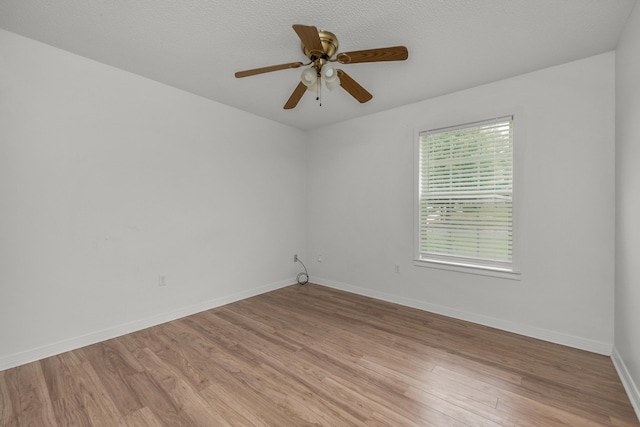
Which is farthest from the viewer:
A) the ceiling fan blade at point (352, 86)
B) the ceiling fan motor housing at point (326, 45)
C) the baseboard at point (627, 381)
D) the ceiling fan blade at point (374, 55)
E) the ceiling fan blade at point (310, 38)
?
the ceiling fan blade at point (352, 86)

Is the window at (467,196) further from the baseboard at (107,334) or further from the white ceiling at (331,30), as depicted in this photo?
the baseboard at (107,334)

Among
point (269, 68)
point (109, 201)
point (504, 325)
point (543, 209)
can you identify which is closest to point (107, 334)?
point (109, 201)

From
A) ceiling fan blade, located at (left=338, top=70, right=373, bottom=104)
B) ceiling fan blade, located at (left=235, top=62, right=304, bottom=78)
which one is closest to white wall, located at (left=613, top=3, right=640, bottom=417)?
ceiling fan blade, located at (left=338, top=70, right=373, bottom=104)

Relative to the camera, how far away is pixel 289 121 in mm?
4266

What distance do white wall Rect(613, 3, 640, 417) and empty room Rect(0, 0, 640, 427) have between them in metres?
0.03

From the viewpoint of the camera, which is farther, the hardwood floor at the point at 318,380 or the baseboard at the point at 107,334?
the baseboard at the point at 107,334

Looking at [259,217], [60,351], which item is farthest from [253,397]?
[259,217]

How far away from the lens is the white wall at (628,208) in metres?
1.79

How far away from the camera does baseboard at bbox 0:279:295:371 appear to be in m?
2.21

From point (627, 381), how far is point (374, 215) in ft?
8.78

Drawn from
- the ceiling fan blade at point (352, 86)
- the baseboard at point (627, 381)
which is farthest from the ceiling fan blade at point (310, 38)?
the baseboard at point (627, 381)

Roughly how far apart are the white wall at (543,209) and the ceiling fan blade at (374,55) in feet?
5.45

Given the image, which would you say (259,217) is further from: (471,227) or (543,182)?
(543,182)

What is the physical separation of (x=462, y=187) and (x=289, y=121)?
264 cm
